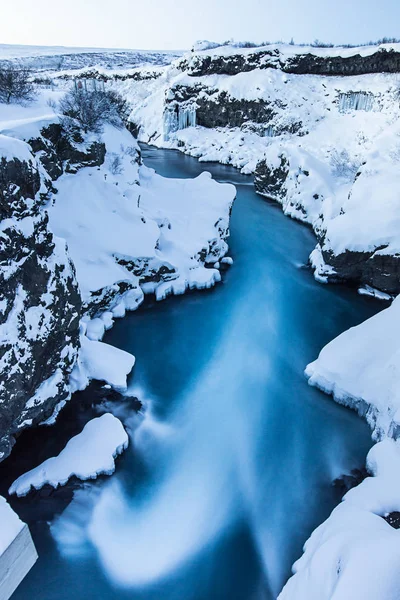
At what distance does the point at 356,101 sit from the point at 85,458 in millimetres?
42605

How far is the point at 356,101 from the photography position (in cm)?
3922

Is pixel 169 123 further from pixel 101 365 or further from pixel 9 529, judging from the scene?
pixel 9 529

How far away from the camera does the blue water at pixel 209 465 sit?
327 inches

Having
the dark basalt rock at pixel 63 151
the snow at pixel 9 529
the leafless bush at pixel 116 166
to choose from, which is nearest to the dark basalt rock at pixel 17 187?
the snow at pixel 9 529

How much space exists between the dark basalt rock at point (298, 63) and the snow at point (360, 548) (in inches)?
1724

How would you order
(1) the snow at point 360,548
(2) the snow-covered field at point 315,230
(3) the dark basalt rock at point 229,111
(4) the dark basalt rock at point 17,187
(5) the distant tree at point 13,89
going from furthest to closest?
(3) the dark basalt rock at point 229,111
(5) the distant tree at point 13,89
(4) the dark basalt rock at point 17,187
(2) the snow-covered field at point 315,230
(1) the snow at point 360,548

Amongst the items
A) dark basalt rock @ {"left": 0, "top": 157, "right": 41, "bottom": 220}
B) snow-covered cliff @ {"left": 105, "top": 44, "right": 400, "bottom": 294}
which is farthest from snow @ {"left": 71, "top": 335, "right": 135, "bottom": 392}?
snow-covered cliff @ {"left": 105, "top": 44, "right": 400, "bottom": 294}

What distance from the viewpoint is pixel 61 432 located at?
11047mm

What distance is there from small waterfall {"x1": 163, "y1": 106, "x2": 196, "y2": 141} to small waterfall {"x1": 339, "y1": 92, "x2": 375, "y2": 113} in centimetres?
1753

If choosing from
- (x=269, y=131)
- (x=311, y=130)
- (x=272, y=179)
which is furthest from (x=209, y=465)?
(x=269, y=131)

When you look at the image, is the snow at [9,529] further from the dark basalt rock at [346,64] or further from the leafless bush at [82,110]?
the dark basalt rock at [346,64]

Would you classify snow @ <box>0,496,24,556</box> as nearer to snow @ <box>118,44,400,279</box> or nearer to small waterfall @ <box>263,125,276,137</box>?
snow @ <box>118,44,400,279</box>

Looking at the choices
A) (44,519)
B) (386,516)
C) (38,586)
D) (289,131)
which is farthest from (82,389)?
(289,131)

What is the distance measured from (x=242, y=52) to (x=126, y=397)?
160ft
